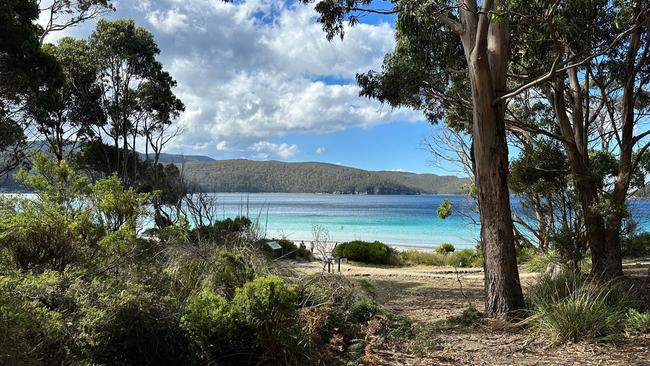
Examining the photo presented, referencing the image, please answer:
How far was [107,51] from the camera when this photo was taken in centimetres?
2194

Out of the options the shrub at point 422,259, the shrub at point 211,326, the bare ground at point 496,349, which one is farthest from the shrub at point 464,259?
the shrub at point 211,326

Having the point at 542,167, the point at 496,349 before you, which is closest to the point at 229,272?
the point at 496,349

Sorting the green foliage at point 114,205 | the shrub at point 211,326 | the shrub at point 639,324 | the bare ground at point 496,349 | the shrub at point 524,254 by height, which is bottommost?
the shrub at point 524,254

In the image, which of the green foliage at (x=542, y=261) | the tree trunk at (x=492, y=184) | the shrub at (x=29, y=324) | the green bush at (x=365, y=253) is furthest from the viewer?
the green bush at (x=365, y=253)

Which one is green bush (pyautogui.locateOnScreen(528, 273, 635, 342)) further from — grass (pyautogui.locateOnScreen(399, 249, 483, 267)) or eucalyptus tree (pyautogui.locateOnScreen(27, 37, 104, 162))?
eucalyptus tree (pyautogui.locateOnScreen(27, 37, 104, 162))

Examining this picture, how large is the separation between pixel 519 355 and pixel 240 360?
118 inches

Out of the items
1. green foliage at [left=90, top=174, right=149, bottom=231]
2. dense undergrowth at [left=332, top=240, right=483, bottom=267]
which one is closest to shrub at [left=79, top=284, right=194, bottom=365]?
green foliage at [left=90, top=174, right=149, bottom=231]

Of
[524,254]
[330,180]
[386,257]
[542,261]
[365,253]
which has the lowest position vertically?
[386,257]

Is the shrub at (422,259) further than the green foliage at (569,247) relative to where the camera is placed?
Yes

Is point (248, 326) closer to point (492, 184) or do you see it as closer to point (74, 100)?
point (492, 184)

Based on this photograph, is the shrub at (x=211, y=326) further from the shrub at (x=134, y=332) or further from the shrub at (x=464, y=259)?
the shrub at (x=464, y=259)

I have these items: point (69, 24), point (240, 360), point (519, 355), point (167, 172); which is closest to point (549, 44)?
point (519, 355)

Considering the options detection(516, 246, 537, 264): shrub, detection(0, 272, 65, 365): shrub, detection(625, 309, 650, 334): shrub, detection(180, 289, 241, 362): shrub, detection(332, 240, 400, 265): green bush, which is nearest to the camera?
detection(0, 272, 65, 365): shrub

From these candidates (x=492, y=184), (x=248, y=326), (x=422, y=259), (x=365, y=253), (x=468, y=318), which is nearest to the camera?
(x=248, y=326)
